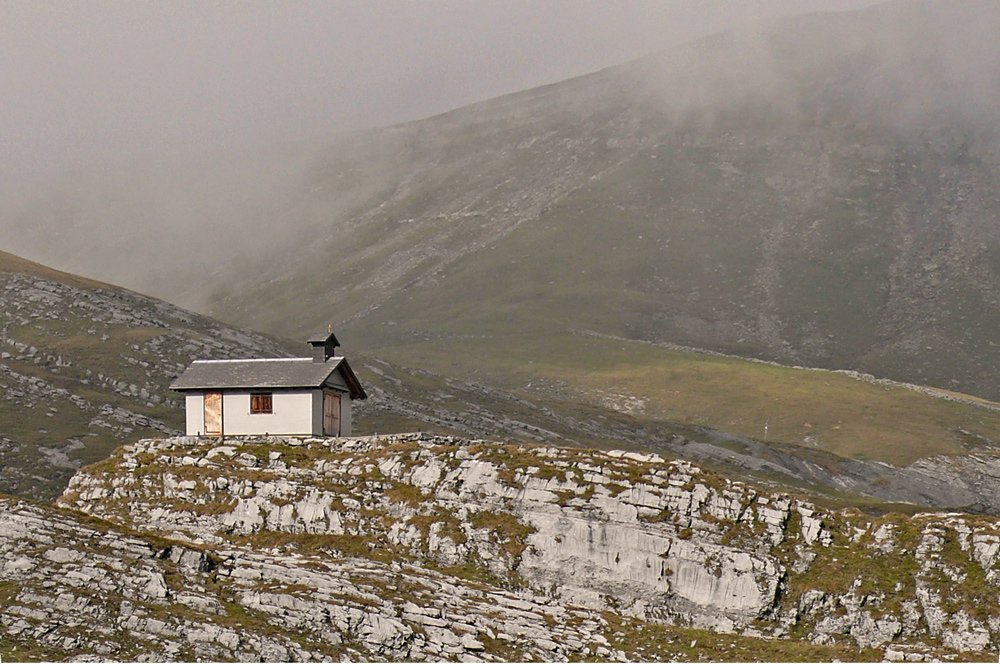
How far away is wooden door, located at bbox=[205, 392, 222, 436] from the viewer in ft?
259

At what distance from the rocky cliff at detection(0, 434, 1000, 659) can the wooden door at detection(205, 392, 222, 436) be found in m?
5.04

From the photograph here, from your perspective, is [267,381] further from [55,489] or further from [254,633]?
[55,489]

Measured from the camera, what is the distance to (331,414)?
266 ft

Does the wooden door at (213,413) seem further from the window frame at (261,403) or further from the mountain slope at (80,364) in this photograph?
the mountain slope at (80,364)

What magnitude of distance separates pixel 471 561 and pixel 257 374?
2513cm

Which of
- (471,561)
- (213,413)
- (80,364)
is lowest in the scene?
(471,561)

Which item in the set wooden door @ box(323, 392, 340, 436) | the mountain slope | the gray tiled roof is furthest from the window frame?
the mountain slope

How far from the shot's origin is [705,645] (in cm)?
5300

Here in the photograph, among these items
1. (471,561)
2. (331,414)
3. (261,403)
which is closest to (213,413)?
(261,403)

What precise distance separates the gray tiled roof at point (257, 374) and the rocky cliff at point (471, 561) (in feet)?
17.9

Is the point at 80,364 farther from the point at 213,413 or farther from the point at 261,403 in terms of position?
the point at 261,403

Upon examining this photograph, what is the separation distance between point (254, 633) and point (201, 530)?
1918cm

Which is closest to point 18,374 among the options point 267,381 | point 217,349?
point 217,349

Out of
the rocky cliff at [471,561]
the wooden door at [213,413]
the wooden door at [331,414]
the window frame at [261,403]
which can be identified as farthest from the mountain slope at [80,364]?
the rocky cliff at [471,561]
